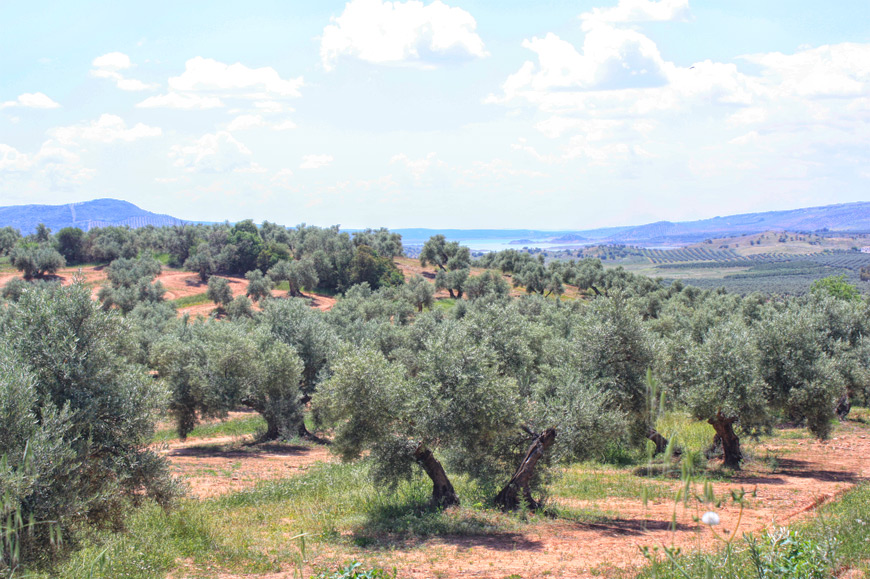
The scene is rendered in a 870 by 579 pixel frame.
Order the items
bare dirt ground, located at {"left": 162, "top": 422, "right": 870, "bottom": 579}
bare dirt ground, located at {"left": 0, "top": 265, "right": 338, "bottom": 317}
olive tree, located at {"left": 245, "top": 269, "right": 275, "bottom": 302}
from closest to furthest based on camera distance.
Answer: bare dirt ground, located at {"left": 162, "top": 422, "right": 870, "bottom": 579} → bare dirt ground, located at {"left": 0, "top": 265, "right": 338, "bottom": 317} → olive tree, located at {"left": 245, "top": 269, "right": 275, "bottom": 302}

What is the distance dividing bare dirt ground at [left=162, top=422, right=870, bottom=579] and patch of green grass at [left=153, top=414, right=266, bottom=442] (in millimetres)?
8375

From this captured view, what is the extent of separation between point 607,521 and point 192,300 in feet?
286

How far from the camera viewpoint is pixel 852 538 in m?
12.3

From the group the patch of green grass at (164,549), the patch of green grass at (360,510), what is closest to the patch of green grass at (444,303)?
the patch of green grass at (360,510)

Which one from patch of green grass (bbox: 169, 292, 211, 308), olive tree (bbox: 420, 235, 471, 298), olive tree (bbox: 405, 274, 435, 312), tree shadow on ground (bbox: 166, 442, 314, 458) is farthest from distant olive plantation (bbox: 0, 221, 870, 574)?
olive tree (bbox: 420, 235, 471, 298)

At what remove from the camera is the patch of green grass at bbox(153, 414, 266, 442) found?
1522 inches

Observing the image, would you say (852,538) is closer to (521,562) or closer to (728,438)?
(521,562)

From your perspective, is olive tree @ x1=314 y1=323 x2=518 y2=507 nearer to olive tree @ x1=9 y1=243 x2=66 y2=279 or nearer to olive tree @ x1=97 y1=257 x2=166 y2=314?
olive tree @ x1=97 y1=257 x2=166 y2=314

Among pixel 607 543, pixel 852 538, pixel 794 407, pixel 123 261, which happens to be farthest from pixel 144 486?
pixel 123 261

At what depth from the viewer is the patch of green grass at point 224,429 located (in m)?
38.6

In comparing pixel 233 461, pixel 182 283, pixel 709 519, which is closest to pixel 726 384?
pixel 709 519

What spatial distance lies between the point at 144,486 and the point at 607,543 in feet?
43.7

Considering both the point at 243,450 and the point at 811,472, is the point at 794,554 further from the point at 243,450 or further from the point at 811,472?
the point at 243,450

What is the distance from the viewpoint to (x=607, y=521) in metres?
18.8
